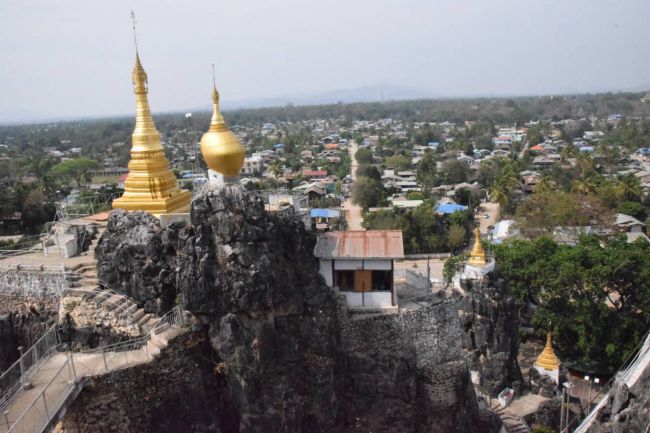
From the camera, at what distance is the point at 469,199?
63656mm

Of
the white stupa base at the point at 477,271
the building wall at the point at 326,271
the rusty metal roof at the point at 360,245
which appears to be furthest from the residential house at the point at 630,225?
the building wall at the point at 326,271

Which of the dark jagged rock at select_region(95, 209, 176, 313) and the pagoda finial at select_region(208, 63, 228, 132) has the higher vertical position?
the pagoda finial at select_region(208, 63, 228, 132)

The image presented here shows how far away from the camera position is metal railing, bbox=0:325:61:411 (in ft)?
48.5

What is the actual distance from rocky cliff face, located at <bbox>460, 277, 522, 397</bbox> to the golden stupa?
13102 mm

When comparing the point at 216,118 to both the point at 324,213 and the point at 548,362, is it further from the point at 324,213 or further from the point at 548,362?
the point at 324,213

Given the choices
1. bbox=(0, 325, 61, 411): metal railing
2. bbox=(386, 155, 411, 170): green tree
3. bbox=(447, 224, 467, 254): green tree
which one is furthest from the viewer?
bbox=(386, 155, 411, 170): green tree

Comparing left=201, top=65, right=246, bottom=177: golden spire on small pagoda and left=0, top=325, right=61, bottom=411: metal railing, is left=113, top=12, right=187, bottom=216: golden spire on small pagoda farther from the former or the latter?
left=0, top=325, right=61, bottom=411: metal railing

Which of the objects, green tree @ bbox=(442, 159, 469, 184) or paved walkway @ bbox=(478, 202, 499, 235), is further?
green tree @ bbox=(442, 159, 469, 184)

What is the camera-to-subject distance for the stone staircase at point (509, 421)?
20.4m

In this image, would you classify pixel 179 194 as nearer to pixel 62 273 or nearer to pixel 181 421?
pixel 62 273

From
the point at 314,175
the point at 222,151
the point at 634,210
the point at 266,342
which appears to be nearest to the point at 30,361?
the point at 266,342

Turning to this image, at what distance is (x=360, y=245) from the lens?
1877 cm

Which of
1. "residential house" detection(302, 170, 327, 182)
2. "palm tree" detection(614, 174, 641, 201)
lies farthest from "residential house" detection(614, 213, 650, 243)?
"residential house" detection(302, 170, 327, 182)

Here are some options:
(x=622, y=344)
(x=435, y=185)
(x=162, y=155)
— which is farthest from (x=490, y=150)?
(x=162, y=155)
